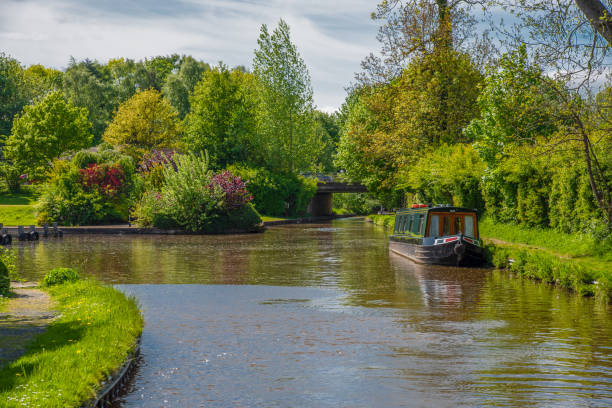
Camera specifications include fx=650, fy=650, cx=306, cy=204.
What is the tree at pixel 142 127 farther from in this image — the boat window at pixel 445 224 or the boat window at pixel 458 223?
the boat window at pixel 458 223

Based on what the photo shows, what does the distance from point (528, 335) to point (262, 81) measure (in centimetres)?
6213

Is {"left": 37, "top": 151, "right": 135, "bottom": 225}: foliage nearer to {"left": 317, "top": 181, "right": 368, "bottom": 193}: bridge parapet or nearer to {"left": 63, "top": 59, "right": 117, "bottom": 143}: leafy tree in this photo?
{"left": 317, "top": 181, "right": 368, "bottom": 193}: bridge parapet

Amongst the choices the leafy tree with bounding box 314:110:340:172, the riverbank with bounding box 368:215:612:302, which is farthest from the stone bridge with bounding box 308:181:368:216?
the riverbank with bounding box 368:215:612:302

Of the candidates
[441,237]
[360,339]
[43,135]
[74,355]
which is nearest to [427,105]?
[441,237]

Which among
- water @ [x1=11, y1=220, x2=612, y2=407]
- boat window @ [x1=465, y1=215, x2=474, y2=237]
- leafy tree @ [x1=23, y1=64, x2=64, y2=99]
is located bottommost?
water @ [x1=11, y1=220, x2=612, y2=407]

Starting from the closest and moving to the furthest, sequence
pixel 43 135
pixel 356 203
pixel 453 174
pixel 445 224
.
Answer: pixel 445 224 < pixel 453 174 < pixel 43 135 < pixel 356 203

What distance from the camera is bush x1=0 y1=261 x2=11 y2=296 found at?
1426cm

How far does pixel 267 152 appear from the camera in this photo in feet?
233

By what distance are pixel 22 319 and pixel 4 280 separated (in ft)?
10.9

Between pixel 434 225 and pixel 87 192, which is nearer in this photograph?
pixel 434 225

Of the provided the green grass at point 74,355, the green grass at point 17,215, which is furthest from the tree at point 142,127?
the green grass at point 74,355

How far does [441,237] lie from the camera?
25234mm

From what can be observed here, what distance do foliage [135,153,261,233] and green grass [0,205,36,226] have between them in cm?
874

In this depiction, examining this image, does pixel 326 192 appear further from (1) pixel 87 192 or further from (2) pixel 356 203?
(1) pixel 87 192
